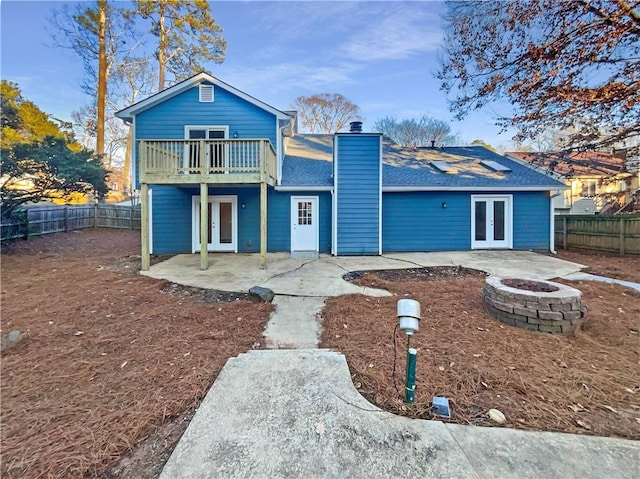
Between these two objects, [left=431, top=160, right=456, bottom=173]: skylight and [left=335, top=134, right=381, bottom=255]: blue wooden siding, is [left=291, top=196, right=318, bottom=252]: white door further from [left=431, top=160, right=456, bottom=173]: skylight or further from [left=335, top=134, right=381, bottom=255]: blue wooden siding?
[left=431, top=160, right=456, bottom=173]: skylight

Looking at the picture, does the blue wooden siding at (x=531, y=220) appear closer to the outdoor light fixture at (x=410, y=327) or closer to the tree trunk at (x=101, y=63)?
the outdoor light fixture at (x=410, y=327)

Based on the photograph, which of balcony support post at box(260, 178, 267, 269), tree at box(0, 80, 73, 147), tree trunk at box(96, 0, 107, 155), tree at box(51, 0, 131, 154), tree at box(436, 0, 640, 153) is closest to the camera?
tree at box(436, 0, 640, 153)

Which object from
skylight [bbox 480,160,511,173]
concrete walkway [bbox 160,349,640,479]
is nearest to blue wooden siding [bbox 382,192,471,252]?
skylight [bbox 480,160,511,173]

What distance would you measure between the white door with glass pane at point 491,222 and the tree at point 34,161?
42.9 feet

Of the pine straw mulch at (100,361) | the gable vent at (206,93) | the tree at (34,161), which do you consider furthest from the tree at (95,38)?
the pine straw mulch at (100,361)

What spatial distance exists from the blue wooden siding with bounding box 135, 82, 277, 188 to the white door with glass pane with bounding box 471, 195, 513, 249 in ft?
22.8

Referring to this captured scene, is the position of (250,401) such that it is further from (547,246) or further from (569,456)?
(547,246)

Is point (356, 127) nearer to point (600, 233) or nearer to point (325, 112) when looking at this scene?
point (600, 233)

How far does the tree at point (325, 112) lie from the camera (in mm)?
24547

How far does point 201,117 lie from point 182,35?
1092 cm

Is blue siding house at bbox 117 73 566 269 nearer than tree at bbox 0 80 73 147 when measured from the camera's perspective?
No

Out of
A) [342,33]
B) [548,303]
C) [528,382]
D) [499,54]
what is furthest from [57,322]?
[342,33]

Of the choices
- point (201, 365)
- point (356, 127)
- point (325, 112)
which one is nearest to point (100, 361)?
point (201, 365)

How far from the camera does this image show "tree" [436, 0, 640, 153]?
20.0 ft
